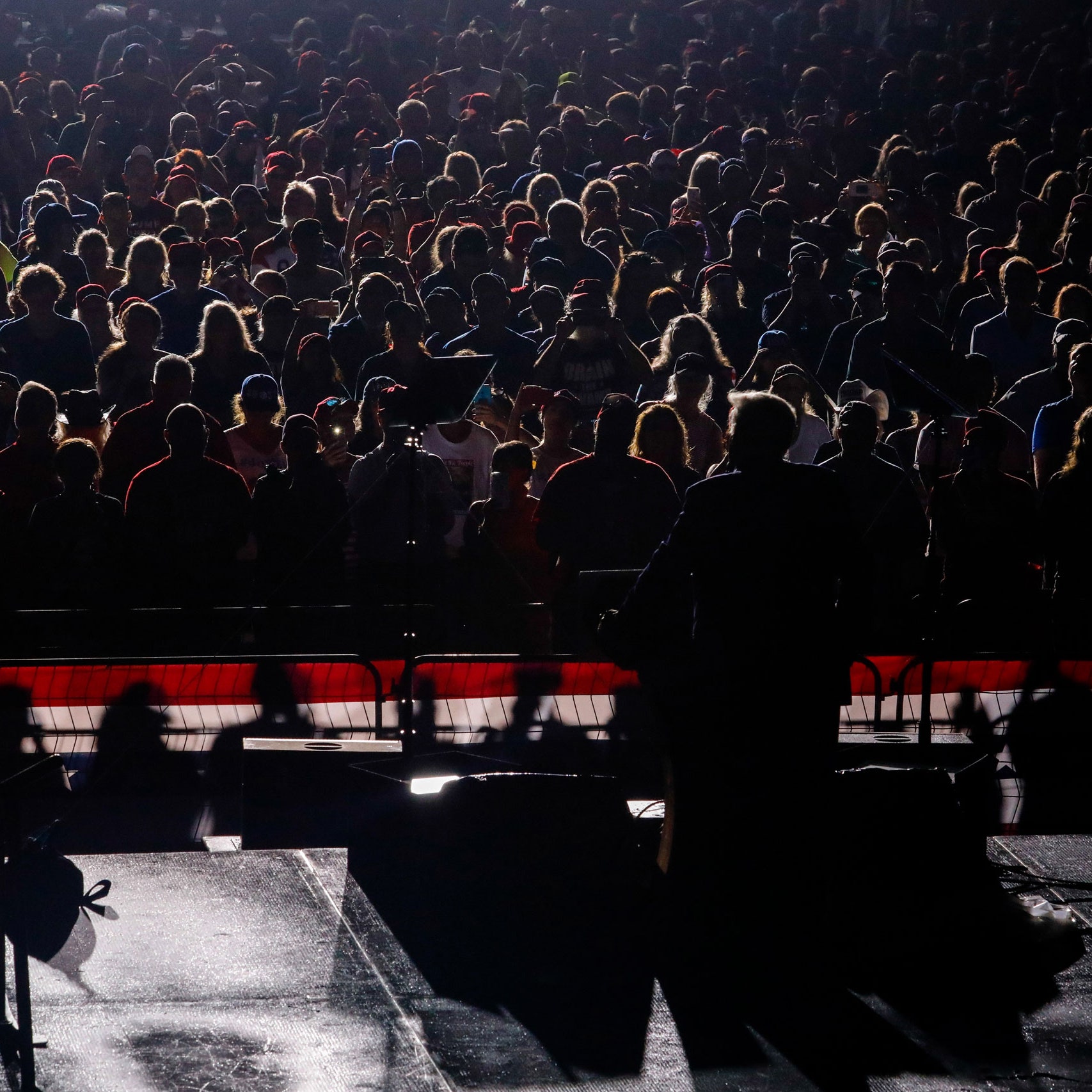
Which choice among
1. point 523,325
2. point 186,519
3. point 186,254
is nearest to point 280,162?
point 186,254

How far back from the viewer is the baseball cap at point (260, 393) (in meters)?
10.0

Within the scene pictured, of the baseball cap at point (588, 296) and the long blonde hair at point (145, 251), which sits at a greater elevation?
the long blonde hair at point (145, 251)

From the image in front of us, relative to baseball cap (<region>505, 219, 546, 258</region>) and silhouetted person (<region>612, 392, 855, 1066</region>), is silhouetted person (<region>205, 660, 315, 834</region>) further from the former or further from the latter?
baseball cap (<region>505, 219, 546, 258</region>)

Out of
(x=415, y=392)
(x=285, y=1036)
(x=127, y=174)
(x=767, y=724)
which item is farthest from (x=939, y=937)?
(x=127, y=174)

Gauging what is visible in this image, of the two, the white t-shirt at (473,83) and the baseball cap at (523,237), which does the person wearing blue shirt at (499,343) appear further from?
the white t-shirt at (473,83)

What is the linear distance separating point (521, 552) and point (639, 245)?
20.6ft

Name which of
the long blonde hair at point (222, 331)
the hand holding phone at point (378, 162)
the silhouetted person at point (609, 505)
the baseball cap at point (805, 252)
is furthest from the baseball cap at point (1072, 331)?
the hand holding phone at point (378, 162)

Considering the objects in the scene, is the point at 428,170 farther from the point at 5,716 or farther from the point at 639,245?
the point at 5,716

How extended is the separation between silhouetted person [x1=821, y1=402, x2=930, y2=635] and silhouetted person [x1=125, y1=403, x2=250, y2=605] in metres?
3.35

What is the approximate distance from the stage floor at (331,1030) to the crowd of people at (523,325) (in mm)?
1471

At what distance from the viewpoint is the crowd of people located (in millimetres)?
9086

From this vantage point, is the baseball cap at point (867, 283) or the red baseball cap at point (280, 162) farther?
the red baseball cap at point (280, 162)

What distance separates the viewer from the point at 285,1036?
525 cm

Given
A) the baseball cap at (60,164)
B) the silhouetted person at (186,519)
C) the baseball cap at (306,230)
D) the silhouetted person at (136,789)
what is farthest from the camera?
the baseball cap at (60,164)
